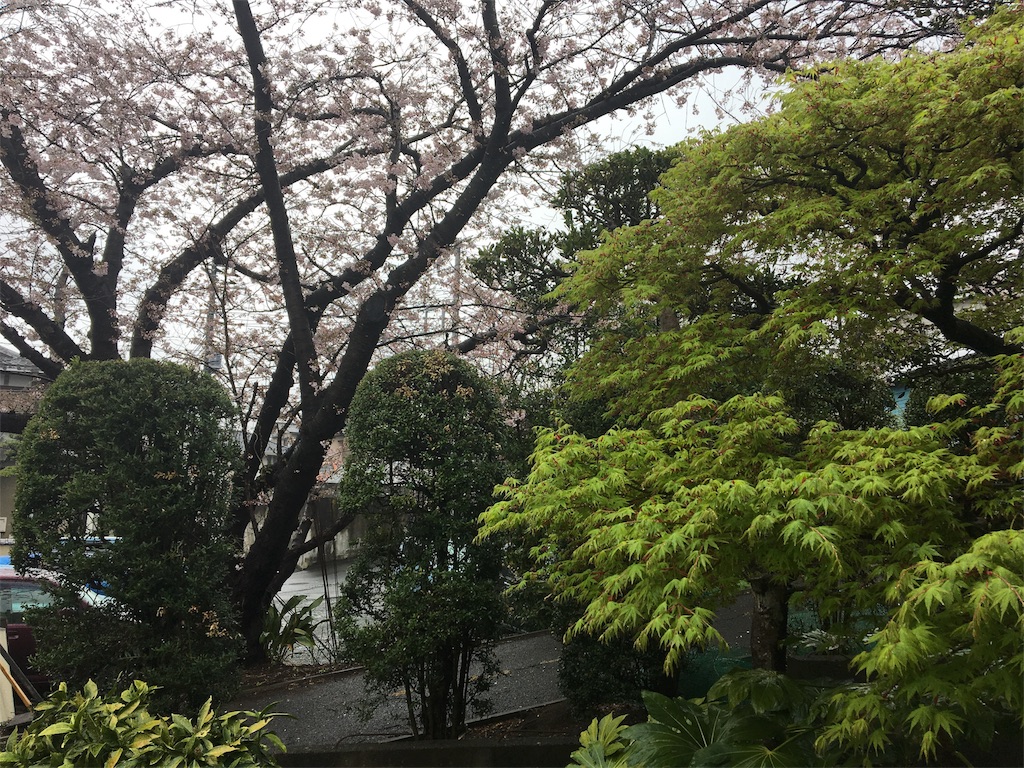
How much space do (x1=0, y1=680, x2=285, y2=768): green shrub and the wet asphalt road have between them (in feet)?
5.36

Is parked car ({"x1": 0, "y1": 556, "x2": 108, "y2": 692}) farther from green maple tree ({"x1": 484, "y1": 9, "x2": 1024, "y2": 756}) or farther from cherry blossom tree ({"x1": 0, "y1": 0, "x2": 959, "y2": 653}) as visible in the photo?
green maple tree ({"x1": 484, "y1": 9, "x2": 1024, "y2": 756})

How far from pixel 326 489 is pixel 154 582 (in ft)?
13.0

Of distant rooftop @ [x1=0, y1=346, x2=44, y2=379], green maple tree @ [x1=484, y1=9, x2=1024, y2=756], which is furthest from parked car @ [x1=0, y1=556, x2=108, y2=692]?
green maple tree @ [x1=484, y1=9, x2=1024, y2=756]

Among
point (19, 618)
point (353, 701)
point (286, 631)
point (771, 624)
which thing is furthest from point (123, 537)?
point (771, 624)

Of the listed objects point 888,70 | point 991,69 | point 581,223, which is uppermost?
point 581,223

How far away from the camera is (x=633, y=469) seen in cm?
382

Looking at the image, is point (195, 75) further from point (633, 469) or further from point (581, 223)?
point (633, 469)

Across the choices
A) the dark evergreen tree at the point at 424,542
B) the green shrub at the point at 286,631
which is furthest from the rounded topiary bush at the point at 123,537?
the green shrub at the point at 286,631

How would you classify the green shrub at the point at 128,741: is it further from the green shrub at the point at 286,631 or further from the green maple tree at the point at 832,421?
the green shrub at the point at 286,631

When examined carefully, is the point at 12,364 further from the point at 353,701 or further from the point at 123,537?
the point at 353,701

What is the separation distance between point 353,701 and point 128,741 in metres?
3.66

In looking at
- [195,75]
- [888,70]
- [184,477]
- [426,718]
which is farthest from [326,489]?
[888,70]

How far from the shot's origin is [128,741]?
12.6 feet

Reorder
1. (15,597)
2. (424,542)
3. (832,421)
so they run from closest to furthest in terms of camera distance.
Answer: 1. (832,421)
2. (424,542)
3. (15,597)
